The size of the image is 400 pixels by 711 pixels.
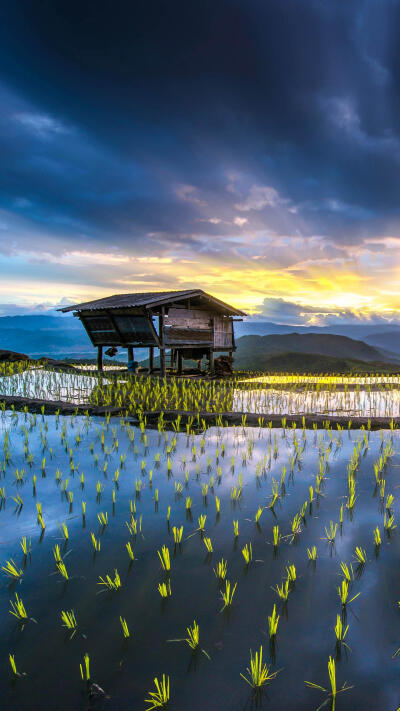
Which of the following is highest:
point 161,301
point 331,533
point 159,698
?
point 161,301

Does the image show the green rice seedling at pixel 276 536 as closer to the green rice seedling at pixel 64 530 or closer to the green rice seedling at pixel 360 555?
the green rice seedling at pixel 360 555

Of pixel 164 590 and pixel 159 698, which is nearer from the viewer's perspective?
pixel 159 698

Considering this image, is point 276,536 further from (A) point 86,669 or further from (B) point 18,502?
(B) point 18,502

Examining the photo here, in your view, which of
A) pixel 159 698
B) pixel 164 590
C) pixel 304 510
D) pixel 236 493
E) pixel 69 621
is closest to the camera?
pixel 159 698

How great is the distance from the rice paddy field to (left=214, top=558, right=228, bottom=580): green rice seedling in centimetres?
2

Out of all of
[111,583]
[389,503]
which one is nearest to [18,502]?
[111,583]

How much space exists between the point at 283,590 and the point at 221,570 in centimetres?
48

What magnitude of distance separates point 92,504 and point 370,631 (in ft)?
9.74

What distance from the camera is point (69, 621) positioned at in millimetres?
2459

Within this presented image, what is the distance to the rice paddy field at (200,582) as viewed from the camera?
81.2 inches

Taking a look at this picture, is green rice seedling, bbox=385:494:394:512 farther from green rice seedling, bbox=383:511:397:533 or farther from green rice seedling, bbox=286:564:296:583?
green rice seedling, bbox=286:564:296:583

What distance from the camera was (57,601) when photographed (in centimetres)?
272

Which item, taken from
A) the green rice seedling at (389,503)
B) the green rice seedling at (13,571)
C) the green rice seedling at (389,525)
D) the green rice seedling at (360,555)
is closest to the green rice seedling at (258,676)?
the green rice seedling at (360,555)

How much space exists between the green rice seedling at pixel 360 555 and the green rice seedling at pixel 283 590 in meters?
0.70
